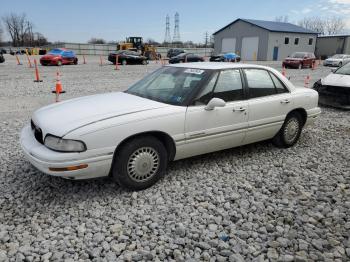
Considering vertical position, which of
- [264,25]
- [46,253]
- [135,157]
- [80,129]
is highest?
[264,25]

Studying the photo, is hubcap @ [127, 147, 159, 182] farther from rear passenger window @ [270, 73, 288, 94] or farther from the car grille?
rear passenger window @ [270, 73, 288, 94]

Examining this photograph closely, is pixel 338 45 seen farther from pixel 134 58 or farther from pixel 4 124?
pixel 4 124

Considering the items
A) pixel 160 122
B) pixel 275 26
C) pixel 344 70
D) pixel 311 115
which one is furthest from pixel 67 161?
pixel 275 26

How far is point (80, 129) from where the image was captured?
3256 millimetres

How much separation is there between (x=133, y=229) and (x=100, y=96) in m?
2.15

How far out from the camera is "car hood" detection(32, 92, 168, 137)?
3.37 m

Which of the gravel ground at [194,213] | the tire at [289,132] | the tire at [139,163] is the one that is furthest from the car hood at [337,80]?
the tire at [139,163]

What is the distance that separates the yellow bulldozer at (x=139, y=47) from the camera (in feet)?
117

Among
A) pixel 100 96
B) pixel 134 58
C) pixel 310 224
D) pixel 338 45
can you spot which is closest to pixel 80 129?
pixel 100 96

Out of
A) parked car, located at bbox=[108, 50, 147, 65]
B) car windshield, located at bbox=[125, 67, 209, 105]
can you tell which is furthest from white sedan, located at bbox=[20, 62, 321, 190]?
parked car, located at bbox=[108, 50, 147, 65]

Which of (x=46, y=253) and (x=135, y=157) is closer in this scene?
(x=46, y=253)

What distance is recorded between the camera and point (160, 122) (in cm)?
364

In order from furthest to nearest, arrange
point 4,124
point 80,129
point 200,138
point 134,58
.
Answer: point 134,58 < point 4,124 < point 200,138 < point 80,129

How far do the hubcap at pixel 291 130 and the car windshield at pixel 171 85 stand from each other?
184 centimetres
